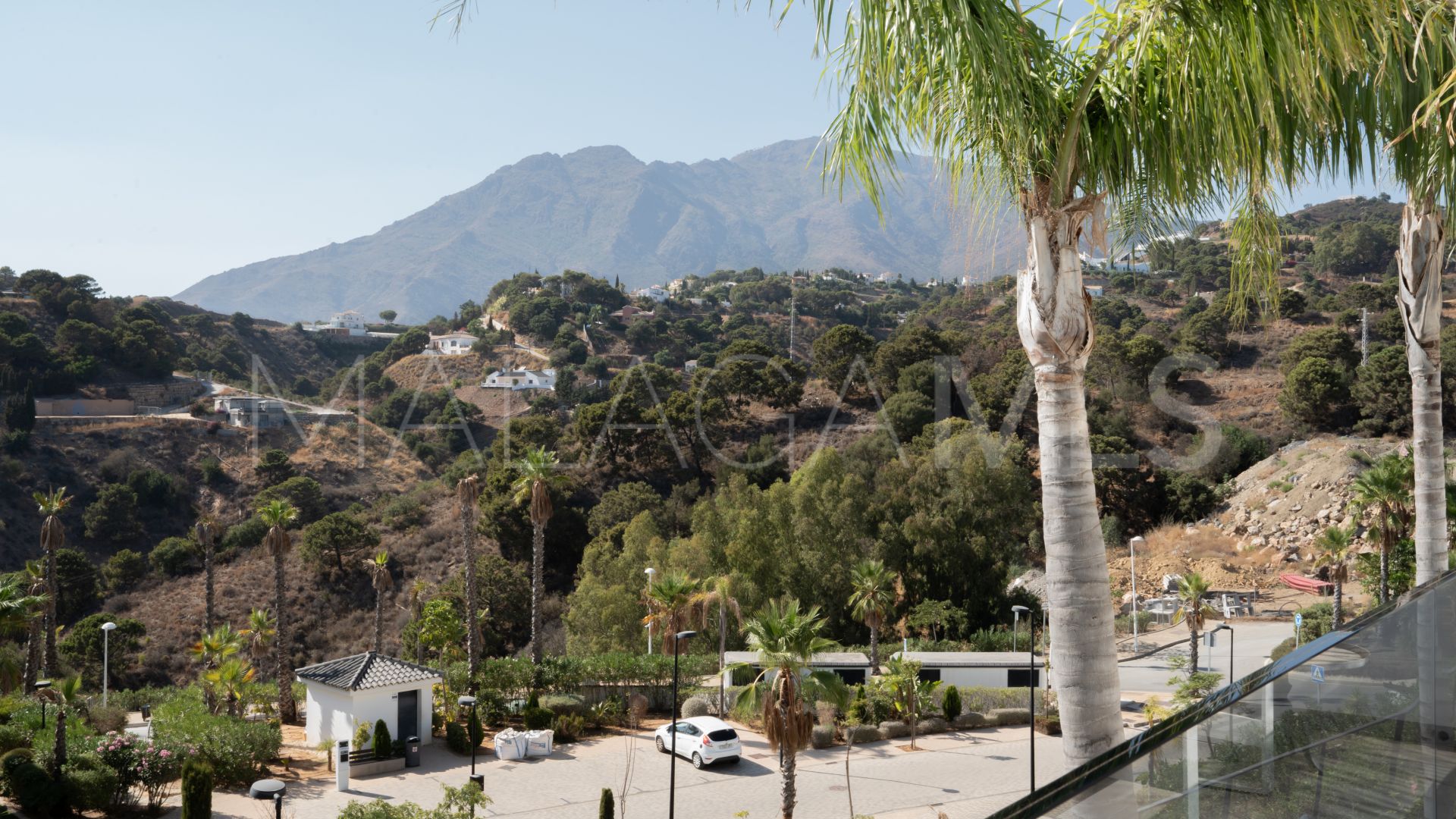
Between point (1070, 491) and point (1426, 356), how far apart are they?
27.4 feet

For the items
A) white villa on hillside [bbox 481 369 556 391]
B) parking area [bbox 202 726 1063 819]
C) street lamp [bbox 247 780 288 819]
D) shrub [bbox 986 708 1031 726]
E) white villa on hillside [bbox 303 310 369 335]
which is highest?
white villa on hillside [bbox 303 310 369 335]

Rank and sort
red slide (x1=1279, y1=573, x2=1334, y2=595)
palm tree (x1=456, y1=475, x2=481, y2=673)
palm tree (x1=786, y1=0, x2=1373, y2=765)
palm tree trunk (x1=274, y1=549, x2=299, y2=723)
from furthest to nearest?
red slide (x1=1279, y1=573, x2=1334, y2=595), palm tree trunk (x1=274, y1=549, x2=299, y2=723), palm tree (x1=456, y1=475, x2=481, y2=673), palm tree (x1=786, y1=0, x2=1373, y2=765)

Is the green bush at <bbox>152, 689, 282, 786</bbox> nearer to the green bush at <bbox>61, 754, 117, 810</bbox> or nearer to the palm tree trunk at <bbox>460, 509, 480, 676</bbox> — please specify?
the green bush at <bbox>61, 754, 117, 810</bbox>

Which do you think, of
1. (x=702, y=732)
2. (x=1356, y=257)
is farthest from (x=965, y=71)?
(x=1356, y=257)

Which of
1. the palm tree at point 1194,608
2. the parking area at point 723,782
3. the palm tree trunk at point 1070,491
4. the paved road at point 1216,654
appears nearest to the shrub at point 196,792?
the parking area at point 723,782

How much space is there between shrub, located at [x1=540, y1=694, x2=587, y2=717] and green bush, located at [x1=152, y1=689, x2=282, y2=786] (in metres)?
7.69

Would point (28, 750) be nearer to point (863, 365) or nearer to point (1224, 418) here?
point (863, 365)

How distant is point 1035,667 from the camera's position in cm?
2998

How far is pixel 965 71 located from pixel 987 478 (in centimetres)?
3748

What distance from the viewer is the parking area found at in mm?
20656

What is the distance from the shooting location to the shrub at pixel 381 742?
24.1 metres

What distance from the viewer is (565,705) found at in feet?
94.1

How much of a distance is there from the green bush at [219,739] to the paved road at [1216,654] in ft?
75.0

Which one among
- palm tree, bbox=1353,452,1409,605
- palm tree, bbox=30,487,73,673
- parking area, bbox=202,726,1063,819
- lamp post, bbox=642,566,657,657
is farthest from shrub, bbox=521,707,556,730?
palm tree, bbox=1353,452,1409,605
